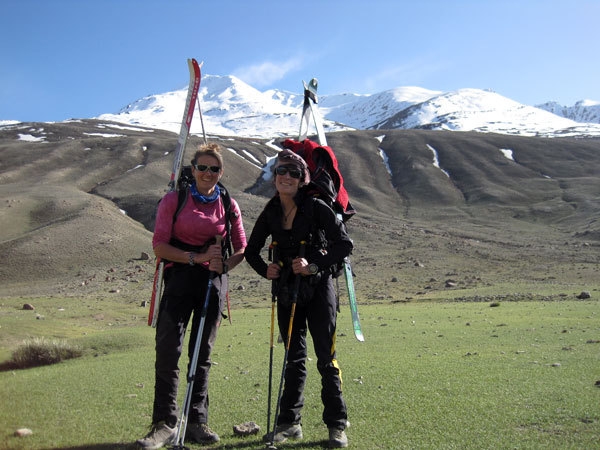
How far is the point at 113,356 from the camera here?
418 inches

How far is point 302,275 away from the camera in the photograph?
514cm

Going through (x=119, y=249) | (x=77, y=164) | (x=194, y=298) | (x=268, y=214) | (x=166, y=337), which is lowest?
(x=119, y=249)

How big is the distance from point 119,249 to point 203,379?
3551 cm

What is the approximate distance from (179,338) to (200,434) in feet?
3.17

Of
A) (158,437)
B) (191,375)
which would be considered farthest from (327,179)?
(158,437)

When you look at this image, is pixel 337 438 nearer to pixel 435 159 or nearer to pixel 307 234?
pixel 307 234

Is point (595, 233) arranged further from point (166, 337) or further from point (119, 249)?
point (166, 337)

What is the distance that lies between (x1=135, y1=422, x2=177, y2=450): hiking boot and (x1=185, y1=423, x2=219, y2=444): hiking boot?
156mm

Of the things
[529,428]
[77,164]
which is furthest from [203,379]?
[77,164]

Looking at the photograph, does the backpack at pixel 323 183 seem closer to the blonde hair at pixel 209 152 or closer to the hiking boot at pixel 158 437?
the blonde hair at pixel 209 152

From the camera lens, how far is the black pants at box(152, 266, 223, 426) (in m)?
5.10

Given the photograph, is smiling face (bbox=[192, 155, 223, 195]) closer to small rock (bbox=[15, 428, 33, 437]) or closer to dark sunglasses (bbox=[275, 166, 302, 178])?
dark sunglasses (bbox=[275, 166, 302, 178])

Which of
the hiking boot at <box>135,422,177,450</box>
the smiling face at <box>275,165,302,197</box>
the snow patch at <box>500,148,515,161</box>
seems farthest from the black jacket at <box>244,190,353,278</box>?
the snow patch at <box>500,148,515,161</box>

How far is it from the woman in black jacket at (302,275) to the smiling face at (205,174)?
67cm
